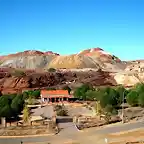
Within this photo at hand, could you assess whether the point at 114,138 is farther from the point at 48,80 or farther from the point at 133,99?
the point at 48,80

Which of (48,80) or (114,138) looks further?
(48,80)

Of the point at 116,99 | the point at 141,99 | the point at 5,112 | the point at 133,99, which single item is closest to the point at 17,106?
the point at 5,112

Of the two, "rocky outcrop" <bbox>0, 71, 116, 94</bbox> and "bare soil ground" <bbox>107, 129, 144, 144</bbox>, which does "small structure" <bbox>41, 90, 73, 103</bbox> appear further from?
"bare soil ground" <bbox>107, 129, 144, 144</bbox>

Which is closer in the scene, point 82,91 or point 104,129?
point 104,129

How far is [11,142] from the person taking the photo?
32.7 m

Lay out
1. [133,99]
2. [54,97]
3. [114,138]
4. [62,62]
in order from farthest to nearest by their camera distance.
Answer: [62,62] < [54,97] < [133,99] < [114,138]

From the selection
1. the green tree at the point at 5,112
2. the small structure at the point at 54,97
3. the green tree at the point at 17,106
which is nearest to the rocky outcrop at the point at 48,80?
the small structure at the point at 54,97

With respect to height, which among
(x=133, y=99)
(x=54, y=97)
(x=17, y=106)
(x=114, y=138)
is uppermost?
(x=54, y=97)

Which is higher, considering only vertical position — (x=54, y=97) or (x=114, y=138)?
(x=54, y=97)

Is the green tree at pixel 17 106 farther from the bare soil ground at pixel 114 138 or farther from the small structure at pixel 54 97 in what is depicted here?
the bare soil ground at pixel 114 138

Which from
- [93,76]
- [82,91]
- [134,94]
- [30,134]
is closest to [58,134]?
[30,134]

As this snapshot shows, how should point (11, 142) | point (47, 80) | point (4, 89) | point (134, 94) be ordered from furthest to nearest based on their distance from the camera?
point (47, 80), point (4, 89), point (134, 94), point (11, 142)

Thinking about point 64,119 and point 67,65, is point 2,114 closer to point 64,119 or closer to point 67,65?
point 64,119

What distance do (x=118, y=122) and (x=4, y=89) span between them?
61.7m
